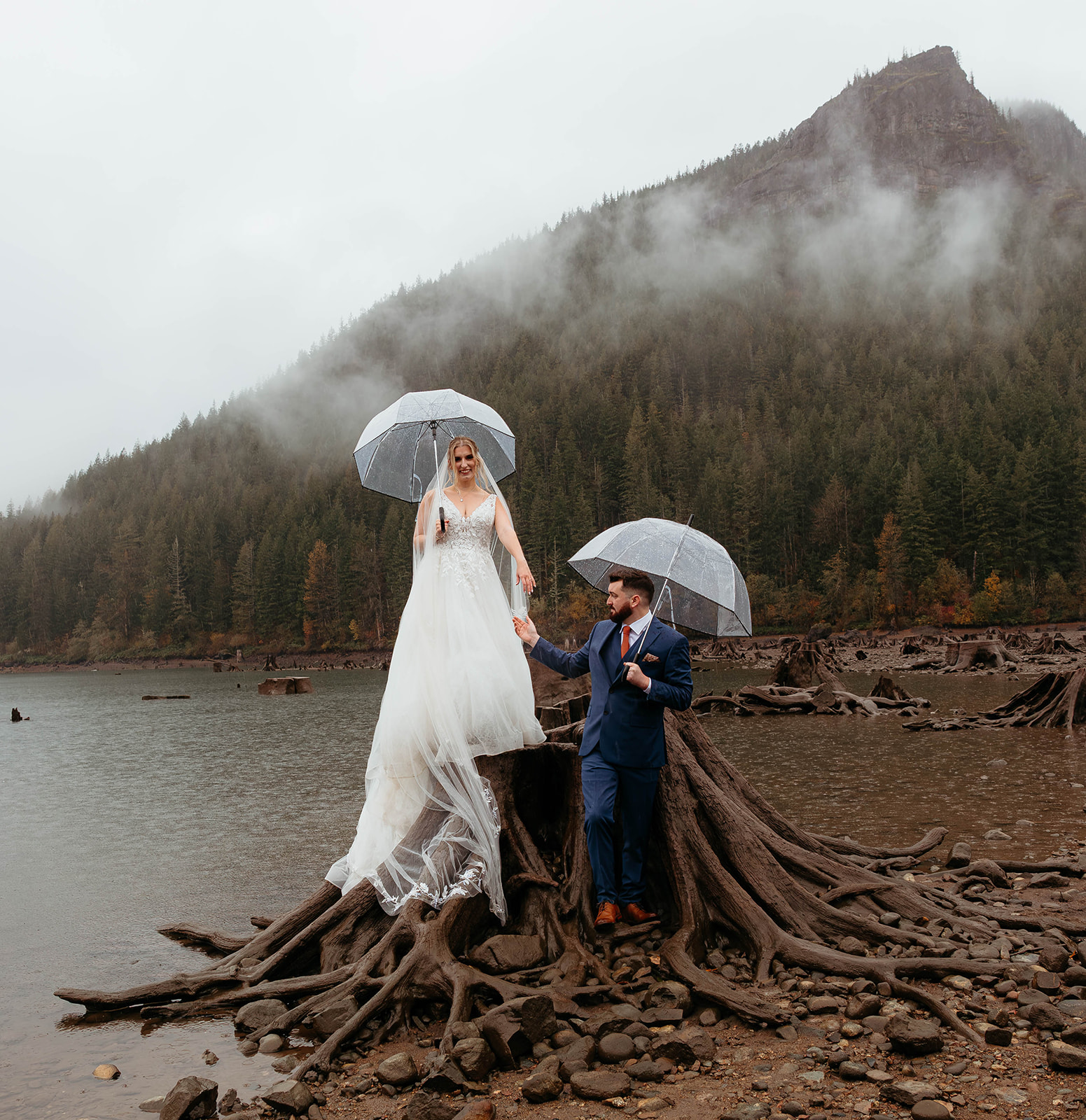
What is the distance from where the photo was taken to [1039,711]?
61.2 feet

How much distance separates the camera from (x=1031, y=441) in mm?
92250

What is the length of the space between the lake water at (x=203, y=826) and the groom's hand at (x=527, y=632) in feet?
10.3

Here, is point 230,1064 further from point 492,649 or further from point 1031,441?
point 1031,441

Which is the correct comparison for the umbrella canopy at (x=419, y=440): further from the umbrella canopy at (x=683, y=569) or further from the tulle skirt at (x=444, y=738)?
the umbrella canopy at (x=683, y=569)

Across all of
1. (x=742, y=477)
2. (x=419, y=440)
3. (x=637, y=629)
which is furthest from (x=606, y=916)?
(x=742, y=477)

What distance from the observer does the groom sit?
5648 mm

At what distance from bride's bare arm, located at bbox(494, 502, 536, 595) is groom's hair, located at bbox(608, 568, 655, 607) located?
0.86 meters

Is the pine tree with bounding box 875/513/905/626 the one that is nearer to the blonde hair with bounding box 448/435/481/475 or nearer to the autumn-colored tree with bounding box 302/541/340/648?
the autumn-colored tree with bounding box 302/541/340/648

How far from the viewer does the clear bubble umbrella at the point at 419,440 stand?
703 cm

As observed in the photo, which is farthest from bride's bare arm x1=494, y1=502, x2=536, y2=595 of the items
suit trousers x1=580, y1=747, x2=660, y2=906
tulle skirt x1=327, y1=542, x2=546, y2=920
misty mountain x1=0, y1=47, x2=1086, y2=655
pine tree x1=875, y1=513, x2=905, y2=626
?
pine tree x1=875, y1=513, x2=905, y2=626

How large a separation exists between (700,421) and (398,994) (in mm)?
130979

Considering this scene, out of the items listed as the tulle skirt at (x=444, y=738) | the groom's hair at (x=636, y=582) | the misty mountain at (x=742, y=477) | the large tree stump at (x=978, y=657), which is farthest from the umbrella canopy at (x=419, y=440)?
the misty mountain at (x=742, y=477)

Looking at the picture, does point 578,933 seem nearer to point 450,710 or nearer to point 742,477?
point 450,710

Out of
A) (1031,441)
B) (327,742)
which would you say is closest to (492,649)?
(327,742)
